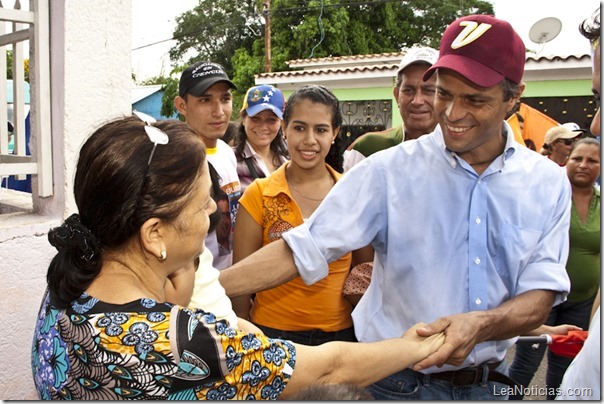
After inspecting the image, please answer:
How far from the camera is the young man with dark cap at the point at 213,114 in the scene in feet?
11.1

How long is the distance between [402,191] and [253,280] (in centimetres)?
64

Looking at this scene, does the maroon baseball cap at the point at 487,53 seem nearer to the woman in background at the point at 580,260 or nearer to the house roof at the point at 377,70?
the woman in background at the point at 580,260

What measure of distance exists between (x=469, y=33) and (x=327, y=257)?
3.16 ft

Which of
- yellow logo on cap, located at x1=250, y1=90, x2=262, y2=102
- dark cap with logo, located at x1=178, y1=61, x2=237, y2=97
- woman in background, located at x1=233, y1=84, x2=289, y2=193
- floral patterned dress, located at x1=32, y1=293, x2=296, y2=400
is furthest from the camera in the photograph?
yellow logo on cap, located at x1=250, y1=90, x2=262, y2=102

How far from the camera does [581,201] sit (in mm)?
4199

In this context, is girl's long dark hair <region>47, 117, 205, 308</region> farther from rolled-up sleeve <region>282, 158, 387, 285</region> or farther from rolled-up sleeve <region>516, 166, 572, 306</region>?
rolled-up sleeve <region>516, 166, 572, 306</region>

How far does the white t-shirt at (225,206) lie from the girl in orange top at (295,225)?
0.24 m

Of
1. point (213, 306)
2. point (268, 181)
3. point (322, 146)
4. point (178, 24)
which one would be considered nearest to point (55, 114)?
point (268, 181)

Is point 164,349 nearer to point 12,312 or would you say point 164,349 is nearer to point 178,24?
point 12,312

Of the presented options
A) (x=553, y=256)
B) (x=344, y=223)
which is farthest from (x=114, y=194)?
(x=553, y=256)

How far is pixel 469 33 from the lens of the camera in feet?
6.65

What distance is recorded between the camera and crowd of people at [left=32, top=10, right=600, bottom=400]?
1340 mm

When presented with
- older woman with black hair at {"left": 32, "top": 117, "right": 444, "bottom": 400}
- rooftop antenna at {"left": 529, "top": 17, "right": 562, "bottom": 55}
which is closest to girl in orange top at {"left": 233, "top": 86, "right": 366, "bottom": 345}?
older woman with black hair at {"left": 32, "top": 117, "right": 444, "bottom": 400}

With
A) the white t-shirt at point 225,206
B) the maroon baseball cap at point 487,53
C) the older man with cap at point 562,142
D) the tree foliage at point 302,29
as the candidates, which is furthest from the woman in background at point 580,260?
the tree foliage at point 302,29
